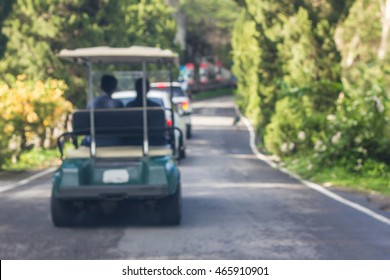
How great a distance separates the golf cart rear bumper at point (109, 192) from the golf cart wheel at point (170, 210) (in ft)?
1.39

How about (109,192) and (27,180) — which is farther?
(27,180)

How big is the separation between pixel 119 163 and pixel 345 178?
29.5 ft

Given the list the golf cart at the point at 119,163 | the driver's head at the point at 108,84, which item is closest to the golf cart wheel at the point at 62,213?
the golf cart at the point at 119,163

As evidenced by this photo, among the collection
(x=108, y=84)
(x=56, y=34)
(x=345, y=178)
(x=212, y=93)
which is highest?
(x=108, y=84)

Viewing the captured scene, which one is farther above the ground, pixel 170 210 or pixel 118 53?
pixel 118 53

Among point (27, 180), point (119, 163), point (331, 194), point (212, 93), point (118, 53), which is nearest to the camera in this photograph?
point (119, 163)

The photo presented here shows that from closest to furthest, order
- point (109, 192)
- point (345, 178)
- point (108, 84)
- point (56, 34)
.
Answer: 1. point (109, 192)
2. point (108, 84)
3. point (345, 178)
4. point (56, 34)

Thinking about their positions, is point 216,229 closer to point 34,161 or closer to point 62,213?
point 62,213

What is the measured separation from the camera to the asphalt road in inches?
384

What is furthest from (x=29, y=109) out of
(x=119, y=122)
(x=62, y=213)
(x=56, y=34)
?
(x=62, y=213)

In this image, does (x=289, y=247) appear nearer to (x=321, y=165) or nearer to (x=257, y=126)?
(x=321, y=165)

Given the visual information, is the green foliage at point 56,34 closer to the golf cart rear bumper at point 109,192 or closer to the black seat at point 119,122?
the black seat at point 119,122

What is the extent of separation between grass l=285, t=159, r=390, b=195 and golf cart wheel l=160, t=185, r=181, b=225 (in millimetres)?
6406

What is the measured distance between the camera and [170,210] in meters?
11.9
